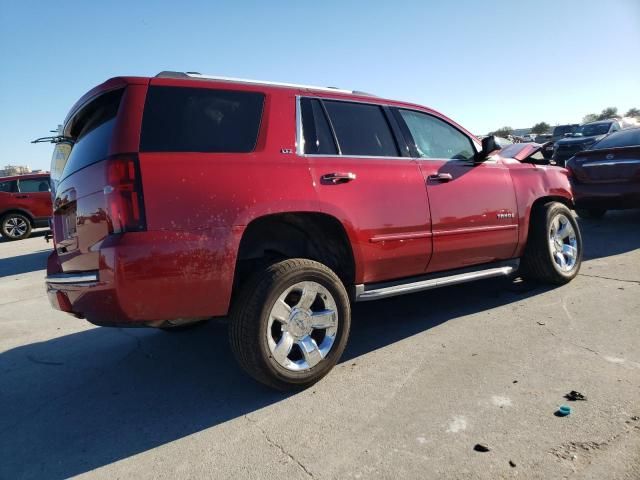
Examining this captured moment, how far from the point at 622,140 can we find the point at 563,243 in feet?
13.4

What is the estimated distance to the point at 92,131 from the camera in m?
2.91

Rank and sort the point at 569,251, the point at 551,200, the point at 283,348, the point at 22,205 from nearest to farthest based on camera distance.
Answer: the point at 283,348 < the point at 569,251 < the point at 551,200 < the point at 22,205

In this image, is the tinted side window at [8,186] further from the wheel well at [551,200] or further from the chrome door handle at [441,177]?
the wheel well at [551,200]

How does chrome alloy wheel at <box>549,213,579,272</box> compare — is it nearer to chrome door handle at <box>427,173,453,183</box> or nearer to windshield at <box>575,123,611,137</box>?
chrome door handle at <box>427,173,453,183</box>

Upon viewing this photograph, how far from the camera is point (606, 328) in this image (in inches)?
142

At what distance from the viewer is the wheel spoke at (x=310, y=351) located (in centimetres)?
296

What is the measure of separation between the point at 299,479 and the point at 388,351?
152 cm

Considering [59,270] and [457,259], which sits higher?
[59,270]

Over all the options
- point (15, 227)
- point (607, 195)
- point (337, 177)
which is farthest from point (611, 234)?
point (15, 227)

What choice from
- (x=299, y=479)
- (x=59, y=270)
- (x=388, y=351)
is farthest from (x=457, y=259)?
(x=59, y=270)

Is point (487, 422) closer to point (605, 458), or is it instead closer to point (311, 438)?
point (605, 458)

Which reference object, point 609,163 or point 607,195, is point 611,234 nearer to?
point 607,195

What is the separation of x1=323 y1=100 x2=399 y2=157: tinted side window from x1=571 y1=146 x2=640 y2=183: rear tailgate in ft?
17.2

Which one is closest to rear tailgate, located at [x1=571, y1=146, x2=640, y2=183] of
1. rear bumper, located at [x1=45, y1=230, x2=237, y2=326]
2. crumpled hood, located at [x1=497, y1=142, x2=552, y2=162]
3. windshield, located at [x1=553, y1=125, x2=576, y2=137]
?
crumpled hood, located at [x1=497, y1=142, x2=552, y2=162]
